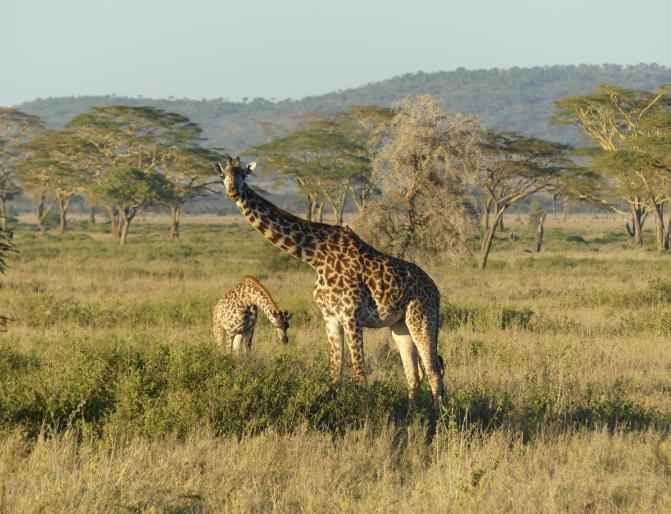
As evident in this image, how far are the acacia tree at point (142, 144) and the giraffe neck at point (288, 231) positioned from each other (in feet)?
173

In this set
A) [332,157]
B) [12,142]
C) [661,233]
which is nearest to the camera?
[661,233]

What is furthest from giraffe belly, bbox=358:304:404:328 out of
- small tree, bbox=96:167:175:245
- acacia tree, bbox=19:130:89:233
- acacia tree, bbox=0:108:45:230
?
acacia tree, bbox=0:108:45:230

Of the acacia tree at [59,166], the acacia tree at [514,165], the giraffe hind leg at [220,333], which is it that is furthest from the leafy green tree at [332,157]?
the giraffe hind leg at [220,333]

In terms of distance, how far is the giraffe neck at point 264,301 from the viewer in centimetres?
1183

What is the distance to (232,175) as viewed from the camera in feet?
28.8

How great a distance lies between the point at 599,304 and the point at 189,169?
47.3 m

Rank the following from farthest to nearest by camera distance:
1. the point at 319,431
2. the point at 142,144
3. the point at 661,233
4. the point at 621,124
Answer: the point at 142,144 < the point at 621,124 < the point at 661,233 < the point at 319,431

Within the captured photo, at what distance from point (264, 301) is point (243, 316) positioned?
0.99 ft

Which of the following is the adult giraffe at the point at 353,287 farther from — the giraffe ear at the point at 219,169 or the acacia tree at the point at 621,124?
the acacia tree at the point at 621,124

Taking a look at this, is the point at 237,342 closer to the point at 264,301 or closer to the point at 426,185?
the point at 264,301

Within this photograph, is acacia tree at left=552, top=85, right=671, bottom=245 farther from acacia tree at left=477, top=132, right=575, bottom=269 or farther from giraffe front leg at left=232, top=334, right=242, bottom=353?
giraffe front leg at left=232, top=334, right=242, bottom=353

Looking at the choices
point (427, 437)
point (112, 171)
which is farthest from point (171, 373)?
point (112, 171)

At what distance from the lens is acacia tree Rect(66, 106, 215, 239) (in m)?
62.5

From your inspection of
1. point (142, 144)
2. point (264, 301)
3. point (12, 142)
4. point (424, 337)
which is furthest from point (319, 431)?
point (12, 142)
